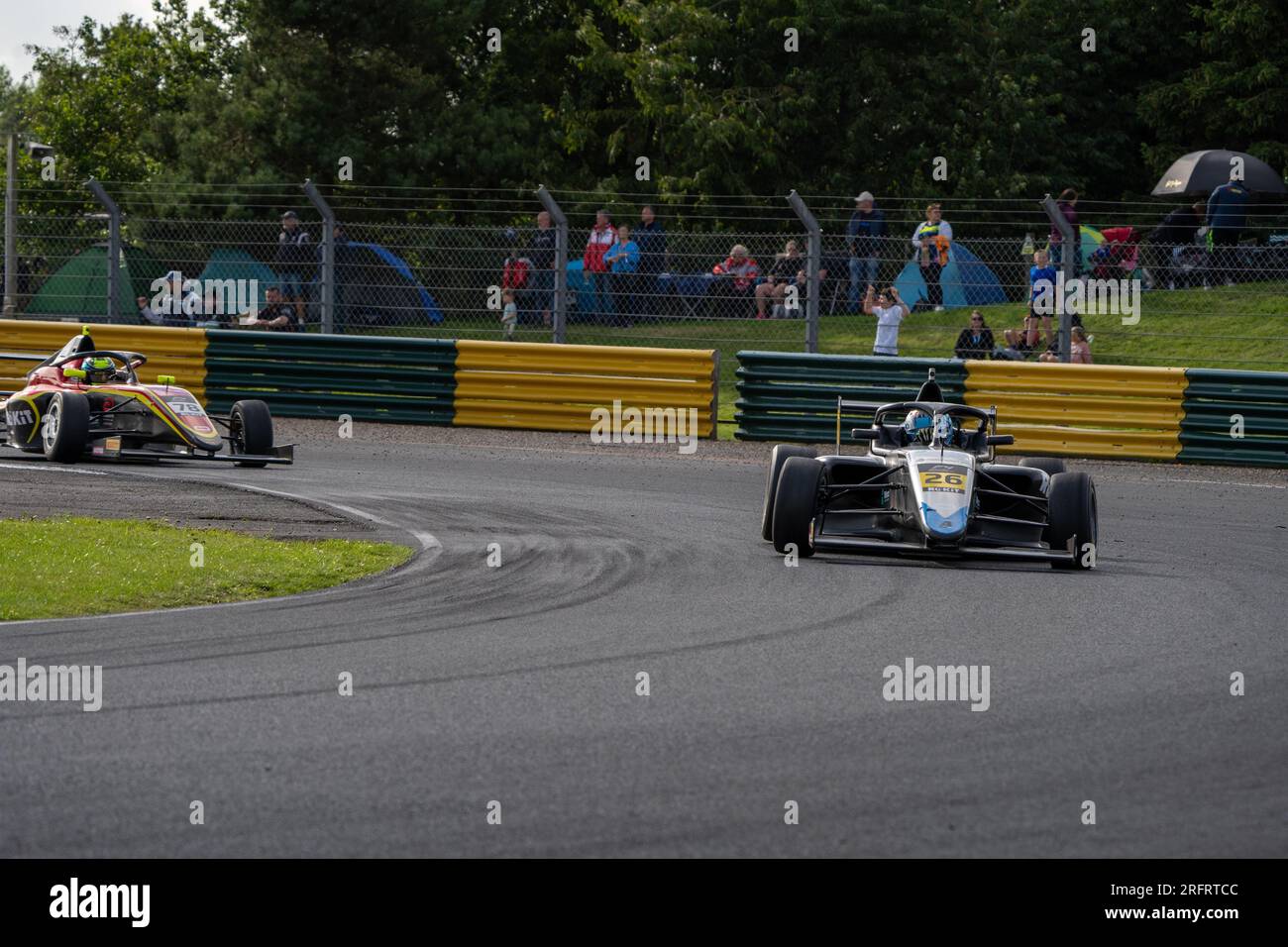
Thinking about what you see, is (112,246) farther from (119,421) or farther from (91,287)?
(119,421)

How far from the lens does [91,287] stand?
2273cm

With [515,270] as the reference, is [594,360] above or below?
below

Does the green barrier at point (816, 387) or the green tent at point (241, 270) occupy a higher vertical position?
the green tent at point (241, 270)

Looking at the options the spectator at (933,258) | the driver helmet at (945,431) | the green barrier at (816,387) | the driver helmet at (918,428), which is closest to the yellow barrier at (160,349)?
the green barrier at (816,387)

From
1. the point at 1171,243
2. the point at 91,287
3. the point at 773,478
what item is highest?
the point at 1171,243

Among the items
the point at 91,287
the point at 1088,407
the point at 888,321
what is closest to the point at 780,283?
the point at 888,321

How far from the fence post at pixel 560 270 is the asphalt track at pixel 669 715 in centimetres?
779

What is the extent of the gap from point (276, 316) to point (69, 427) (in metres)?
5.59

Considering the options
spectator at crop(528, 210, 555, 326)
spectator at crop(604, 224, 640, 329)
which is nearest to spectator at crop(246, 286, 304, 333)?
spectator at crop(528, 210, 555, 326)

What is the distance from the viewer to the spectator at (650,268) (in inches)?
752

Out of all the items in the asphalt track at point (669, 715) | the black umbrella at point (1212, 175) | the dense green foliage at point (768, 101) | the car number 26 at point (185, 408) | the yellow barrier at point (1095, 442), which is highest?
the dense green foliage at point (768, 101)

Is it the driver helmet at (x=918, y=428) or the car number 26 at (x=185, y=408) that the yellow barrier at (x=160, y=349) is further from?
the driver helmet at (x=918, y=428)

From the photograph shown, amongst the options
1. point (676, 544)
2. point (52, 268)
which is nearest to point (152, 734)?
point (676, 544)

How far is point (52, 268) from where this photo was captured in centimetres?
2200
